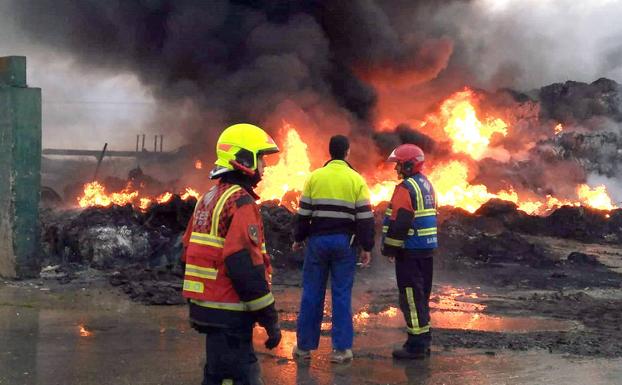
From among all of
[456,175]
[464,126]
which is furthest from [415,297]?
[464,126]

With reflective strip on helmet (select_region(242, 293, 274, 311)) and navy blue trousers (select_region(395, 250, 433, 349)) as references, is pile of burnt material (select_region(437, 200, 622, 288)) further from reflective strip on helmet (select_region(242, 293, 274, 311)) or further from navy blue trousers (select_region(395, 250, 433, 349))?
reflective strip on helmet (select_region(242, 293, 274, 311))

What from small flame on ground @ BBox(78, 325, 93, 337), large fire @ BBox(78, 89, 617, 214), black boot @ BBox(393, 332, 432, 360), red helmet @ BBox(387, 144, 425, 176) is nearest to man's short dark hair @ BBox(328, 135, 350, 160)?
red helmet @ BBox(387, 144, 425, 176)

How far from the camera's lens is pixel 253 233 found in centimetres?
343

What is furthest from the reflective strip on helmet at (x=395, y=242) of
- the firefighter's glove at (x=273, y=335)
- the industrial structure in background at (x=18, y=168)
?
the industrial structure in background at (x=18, y=168)

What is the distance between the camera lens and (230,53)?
20.7 metres

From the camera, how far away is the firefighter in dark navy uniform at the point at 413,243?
5961mm

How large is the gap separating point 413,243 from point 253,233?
2909 mm

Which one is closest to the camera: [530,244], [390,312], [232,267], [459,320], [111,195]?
[232,267]

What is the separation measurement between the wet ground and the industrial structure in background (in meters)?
0.46

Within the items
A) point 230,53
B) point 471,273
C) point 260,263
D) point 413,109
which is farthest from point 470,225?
point 260,263

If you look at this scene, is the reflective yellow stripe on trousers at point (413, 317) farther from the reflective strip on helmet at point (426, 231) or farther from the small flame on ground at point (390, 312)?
the small flame on ground at point (390, 312)

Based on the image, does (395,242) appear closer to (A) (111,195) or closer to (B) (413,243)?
(B) (413,243)

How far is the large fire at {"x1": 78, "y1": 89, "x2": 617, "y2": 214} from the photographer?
55.4 ft

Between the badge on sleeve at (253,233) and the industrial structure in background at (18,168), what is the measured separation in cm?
677
